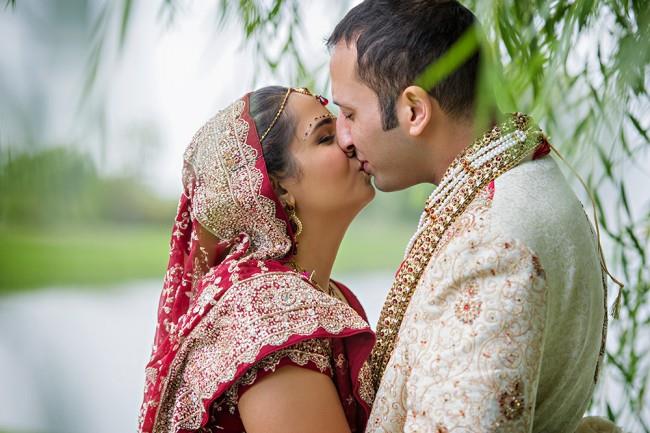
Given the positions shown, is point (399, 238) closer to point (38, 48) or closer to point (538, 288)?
point (538, 288)

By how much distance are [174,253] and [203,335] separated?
287 mm

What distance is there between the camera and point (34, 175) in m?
0.31

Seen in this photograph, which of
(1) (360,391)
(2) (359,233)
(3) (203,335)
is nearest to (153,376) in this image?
(3) (203,335)

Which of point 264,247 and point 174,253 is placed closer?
point 264,247

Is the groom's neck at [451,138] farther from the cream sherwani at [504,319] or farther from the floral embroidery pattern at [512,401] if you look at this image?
the floral embroidery pattern at [512,401]

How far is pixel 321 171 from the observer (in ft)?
4.53

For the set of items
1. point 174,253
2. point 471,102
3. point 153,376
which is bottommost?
point 153,376

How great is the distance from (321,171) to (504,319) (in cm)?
55

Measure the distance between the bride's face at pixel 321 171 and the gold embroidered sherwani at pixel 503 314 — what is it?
26cm

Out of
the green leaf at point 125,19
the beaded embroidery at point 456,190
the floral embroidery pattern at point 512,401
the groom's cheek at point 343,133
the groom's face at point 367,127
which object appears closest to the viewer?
the green leaf at point 125,19

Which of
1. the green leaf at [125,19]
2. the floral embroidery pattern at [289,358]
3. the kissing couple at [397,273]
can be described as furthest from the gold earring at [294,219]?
the green leaf at [125,19]

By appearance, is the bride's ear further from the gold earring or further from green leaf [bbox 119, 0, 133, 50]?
green leaf [bbox 119, 0, 133, 50]

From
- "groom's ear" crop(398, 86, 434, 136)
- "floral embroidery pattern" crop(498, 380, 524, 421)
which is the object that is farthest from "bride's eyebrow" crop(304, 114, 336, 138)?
"floral embroidery pattern" crop(498, 380, 524, 421)

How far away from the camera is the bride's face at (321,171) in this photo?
4.53 ft
